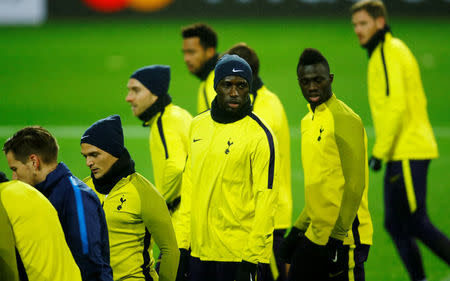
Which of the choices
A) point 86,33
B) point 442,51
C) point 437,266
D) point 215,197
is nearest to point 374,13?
point 437,266

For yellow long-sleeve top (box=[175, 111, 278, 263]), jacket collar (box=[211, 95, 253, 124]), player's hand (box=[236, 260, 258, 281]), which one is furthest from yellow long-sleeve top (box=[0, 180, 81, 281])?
jacket collar (box=[211, 95, 253, 124])

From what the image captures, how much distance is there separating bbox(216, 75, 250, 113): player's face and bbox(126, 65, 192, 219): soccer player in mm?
1216

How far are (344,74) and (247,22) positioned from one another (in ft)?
15.1

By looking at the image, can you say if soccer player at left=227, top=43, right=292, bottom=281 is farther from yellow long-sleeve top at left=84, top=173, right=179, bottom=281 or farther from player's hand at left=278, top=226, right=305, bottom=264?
A: yellow long-sleeve top at left=84, top=173, right=179, bottom=281

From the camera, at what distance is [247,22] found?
2464 cm

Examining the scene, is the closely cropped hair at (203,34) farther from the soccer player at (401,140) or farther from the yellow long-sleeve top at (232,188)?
the yellow long-sleeve top at (232,188)

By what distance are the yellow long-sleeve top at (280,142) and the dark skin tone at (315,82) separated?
3.54ft

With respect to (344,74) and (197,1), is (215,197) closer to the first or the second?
(344,74)

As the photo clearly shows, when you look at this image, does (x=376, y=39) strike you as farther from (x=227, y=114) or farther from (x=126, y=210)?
(x=126, y=210)

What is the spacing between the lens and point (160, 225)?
553 centimetres

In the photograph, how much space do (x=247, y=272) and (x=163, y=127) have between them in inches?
77.1

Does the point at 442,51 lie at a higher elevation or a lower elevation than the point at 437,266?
higher

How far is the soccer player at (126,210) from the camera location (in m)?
5.54

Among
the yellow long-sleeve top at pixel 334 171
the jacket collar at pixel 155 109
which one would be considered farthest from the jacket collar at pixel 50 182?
the jacket collar at pixel 155 109
